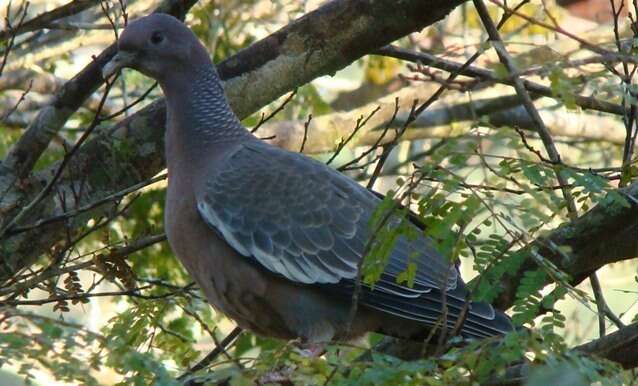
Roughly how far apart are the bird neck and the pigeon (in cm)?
5

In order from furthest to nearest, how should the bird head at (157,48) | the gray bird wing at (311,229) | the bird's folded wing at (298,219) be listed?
the bird head at (157,48) < the bird's folded wing at (298,219) < the gray bird wing at (311,229)

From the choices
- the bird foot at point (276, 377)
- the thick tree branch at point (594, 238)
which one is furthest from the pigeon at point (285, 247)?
the bird foot at point (276, 377)

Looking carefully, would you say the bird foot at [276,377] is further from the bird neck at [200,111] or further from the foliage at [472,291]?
the bird neck at [200,111]

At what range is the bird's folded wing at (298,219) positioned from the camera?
181 inches

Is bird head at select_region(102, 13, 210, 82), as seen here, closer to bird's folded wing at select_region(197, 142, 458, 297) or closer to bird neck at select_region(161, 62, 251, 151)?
bird neck at select_region(161, 62, 251, 151)

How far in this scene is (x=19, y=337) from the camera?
2.74 m

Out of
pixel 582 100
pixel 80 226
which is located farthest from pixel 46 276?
pixel 582 100

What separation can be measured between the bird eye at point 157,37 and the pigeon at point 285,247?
67 millimetres

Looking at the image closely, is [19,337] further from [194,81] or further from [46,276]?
[194,81]

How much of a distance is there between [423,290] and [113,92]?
4.83m

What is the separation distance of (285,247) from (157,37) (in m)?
1.10

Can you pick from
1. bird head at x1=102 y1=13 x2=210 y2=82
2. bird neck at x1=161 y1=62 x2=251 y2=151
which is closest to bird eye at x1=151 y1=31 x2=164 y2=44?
Result: bird head at x1=102 y1=13 x2=210 y2=82

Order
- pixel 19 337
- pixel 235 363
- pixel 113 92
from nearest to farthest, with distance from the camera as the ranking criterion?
pixel 19 337
pixel 235 363
pixel 113 92

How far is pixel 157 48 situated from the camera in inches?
198
